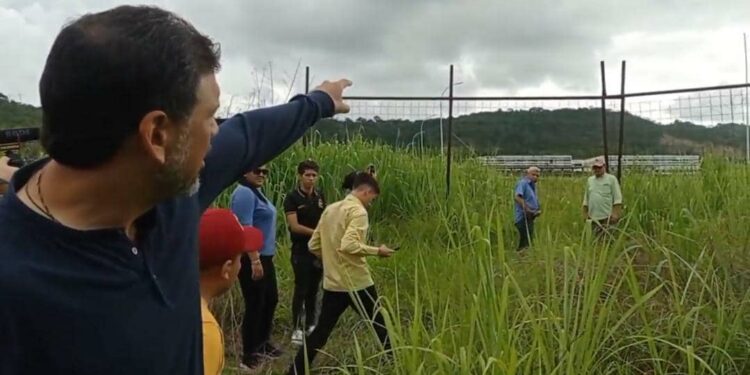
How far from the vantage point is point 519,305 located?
338 cm

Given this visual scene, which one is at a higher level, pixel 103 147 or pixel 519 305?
pixel 103 147

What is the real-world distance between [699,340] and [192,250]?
101 inches

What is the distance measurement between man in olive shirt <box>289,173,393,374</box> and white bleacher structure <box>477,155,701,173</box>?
4.11m

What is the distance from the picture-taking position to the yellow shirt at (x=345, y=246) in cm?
515

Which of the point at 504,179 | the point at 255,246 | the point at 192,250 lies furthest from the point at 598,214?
the point at 192,250

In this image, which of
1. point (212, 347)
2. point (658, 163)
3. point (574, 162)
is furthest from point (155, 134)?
point (574, 162)

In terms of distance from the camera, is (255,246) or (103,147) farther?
(255,246)

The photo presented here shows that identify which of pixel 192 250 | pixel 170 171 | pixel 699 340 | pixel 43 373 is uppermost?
pixel 170 171

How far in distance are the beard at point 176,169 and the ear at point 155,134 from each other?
14 mm

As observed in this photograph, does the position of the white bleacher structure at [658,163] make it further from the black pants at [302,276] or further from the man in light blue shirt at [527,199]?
the black pants at [302,276]

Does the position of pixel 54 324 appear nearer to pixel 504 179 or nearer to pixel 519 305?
pixel 519 305

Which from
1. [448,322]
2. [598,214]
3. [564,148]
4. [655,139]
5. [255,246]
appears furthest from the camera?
[564,148]

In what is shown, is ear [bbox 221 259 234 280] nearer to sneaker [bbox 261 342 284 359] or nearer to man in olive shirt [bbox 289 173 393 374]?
man in olive shirt [bbox 289 173 393 374]

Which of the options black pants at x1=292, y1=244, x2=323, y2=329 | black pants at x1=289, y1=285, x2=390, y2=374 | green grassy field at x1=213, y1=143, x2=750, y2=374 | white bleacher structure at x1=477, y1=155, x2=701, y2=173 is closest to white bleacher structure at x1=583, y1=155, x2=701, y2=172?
white bleacher structure at x1=477, y1=155, x2=701, y2=173
